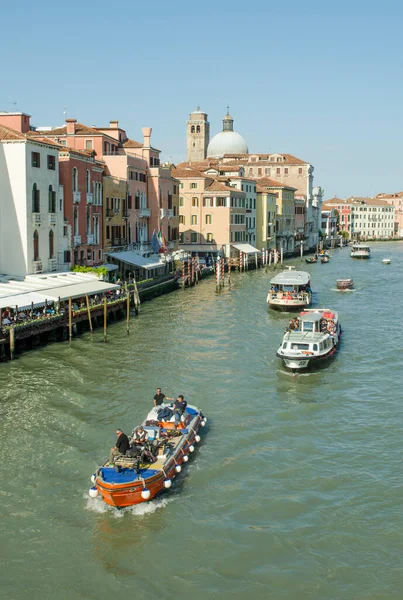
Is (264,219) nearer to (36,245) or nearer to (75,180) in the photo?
(75,180)

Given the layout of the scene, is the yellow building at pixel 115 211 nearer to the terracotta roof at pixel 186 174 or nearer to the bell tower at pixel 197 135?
the terracotta roof at pixel 186 174

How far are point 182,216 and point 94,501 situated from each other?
58264mm

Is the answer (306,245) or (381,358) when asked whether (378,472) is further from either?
(306,245)

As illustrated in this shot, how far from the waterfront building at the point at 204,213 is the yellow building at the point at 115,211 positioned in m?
20.4

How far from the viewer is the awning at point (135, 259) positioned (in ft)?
161

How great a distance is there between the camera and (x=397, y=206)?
176500mm

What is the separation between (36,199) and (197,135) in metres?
89.4

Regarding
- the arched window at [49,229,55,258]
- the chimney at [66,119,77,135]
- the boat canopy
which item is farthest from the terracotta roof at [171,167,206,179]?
the arched window at [49,229,55,258]

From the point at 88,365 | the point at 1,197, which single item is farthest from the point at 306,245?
the point at 88,365

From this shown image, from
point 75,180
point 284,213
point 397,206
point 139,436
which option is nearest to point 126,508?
point 139,436

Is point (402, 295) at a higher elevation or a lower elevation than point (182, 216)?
lower

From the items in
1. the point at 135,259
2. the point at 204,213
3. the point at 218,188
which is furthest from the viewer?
the point at 204,213

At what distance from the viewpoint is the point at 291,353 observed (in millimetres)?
27625

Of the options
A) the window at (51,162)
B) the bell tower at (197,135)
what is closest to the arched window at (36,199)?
the window at (51,162)
